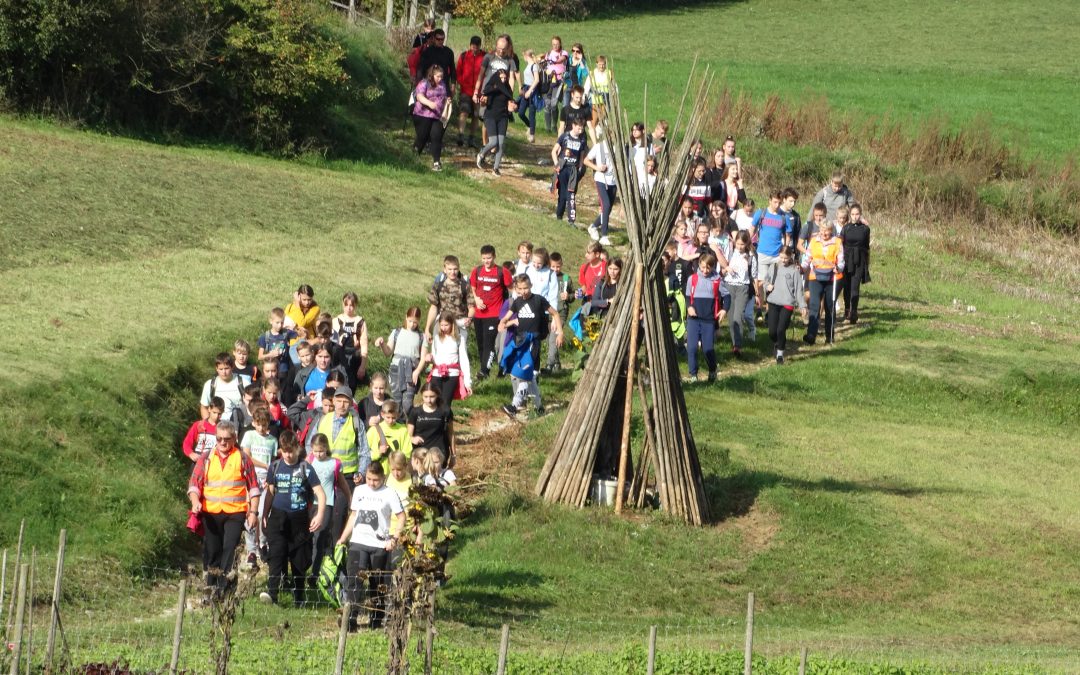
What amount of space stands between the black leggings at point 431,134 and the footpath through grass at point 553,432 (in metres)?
2.43

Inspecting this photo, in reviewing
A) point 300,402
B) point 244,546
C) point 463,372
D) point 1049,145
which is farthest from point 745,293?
point 1049,145

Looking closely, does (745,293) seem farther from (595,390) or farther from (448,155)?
(448,155)

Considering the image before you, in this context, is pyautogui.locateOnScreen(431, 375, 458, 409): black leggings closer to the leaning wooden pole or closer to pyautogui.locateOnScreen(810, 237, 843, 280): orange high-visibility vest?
the leaning wooden pole

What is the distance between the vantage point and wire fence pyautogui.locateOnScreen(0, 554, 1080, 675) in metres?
12.1

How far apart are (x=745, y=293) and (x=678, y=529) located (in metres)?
8.23

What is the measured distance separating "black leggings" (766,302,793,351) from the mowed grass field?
73.0 ft

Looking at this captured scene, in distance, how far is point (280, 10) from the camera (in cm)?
3002

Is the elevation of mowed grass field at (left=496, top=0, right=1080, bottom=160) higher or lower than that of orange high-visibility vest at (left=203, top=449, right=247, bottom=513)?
higher

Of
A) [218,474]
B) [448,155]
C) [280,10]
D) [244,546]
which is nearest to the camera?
[218,474]

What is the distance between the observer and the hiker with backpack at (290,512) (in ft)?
47.7

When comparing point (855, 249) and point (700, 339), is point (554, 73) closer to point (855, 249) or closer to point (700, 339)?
point (855, 249)

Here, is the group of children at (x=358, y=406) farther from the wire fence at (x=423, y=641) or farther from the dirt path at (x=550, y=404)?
the wire fence at (x=423, y=641)

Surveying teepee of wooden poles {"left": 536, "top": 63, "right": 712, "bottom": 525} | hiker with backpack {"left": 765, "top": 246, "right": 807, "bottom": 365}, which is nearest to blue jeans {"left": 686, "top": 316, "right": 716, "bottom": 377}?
hiker with backpack {"left": 765, "top": 246, "right": 807, "bottom": 365}

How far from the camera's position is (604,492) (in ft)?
56.9
